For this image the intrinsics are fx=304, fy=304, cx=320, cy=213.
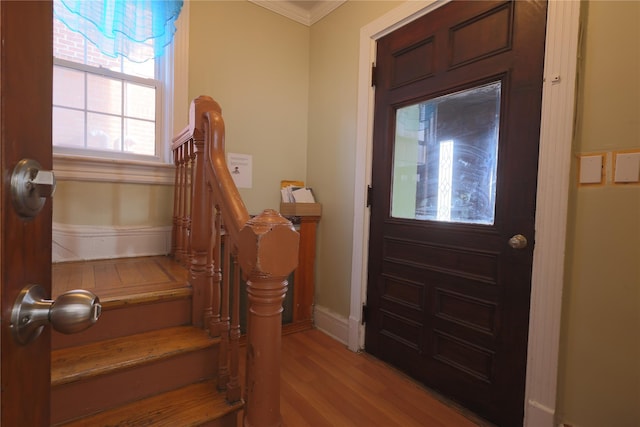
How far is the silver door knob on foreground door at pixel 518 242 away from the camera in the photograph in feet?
4.76

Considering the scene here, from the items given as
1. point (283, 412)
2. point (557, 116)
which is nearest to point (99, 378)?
point (283, 412)

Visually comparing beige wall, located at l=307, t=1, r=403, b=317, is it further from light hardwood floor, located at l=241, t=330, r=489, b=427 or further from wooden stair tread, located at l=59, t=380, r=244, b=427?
wooden stair tread, located at l=59, t=380, r=244, b=427

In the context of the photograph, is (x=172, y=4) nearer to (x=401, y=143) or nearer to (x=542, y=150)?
(x=401, y=143)

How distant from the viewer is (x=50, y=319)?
1.15 feet

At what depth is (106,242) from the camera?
1.99 meters

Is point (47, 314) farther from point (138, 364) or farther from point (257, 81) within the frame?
point (257, 81)

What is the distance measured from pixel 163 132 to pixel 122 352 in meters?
1.55

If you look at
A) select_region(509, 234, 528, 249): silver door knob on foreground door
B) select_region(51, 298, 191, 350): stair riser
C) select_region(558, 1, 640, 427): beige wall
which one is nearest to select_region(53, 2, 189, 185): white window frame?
select_region(51, 298, 191, 350): stair riser

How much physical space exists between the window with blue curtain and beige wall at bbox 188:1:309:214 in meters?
0.28

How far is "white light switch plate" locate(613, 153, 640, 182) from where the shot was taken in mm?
1174

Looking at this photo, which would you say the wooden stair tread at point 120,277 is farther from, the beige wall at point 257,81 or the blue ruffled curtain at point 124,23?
the blue ruffled curtain at point 124,23

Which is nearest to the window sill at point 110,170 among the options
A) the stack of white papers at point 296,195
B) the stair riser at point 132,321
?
the stack of white papers at point 296,195

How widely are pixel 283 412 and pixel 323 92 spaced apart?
7.66ft

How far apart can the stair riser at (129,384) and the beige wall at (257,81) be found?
1368 millimetres
